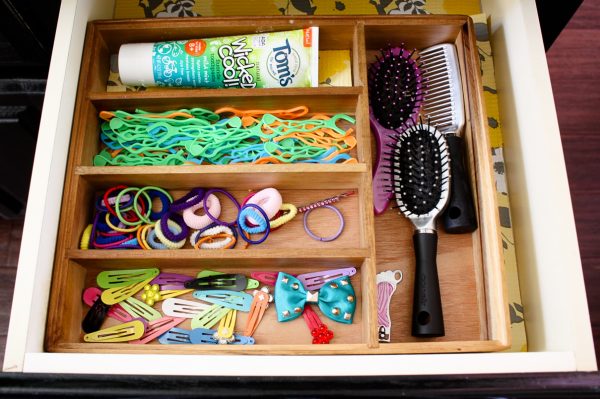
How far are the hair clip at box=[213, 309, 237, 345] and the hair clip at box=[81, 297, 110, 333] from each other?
214mm

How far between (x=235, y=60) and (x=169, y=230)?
1.13ft

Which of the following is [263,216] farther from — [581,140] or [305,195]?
[581,140]

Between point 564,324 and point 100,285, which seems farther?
point 100,285

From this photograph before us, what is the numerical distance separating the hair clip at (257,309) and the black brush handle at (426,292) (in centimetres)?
27

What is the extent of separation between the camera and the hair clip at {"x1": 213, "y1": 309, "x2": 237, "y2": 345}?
39.4 inches

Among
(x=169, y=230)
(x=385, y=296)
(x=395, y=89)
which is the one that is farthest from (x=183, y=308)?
(x=395, y=89)

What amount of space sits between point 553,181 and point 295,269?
471 mm

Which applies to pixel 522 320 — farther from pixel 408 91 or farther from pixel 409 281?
pixel 408 91

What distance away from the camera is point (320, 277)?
1.06 m

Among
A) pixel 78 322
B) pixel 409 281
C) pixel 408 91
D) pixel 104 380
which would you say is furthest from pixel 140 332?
pixel 408 91

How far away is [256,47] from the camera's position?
1.07m

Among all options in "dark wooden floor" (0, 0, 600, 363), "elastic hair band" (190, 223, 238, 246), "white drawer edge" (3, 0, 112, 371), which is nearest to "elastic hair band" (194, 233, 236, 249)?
"elastic hair band" (190, 223, 238, 246)

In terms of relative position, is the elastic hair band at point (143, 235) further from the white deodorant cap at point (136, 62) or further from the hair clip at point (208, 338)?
the white deodorant cap at point (136, 62)

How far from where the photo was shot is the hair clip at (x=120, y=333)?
1.01 meters
